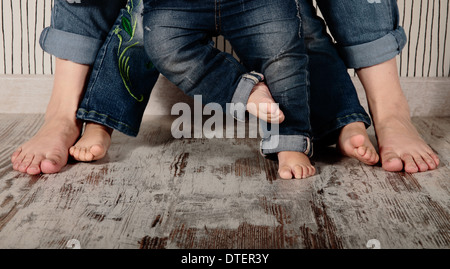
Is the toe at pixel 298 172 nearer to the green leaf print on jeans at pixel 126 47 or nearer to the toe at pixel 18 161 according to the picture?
the green leaf print on jeans at pixel 126 47

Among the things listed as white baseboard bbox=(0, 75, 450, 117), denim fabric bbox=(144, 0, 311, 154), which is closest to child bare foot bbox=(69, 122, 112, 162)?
denim fabric bbox=(144, 0, 311, 154)

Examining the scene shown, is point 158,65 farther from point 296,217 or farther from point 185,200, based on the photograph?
point 296,217

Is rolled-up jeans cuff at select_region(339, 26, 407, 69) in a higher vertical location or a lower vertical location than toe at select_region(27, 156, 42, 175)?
higher

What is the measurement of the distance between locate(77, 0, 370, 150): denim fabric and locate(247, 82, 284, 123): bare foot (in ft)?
0.71

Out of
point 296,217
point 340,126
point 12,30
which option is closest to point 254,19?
point 340,126

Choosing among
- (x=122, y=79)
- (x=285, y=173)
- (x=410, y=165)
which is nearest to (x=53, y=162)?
(x=122, y=79)

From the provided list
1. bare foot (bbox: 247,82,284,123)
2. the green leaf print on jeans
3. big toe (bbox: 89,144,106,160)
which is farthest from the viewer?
the green leaf print on jeans

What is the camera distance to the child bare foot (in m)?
1.16

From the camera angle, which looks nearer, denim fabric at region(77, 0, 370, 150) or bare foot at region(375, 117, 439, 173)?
bare foot at region(375, 117, 439, 173)

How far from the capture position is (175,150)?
1.29m

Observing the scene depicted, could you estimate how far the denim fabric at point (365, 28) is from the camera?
1.22 metres

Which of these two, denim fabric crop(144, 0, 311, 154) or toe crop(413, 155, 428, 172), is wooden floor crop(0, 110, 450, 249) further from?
denim fabric crop(144, 0, 311, 154)

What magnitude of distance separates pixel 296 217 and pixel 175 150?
1.52 ft

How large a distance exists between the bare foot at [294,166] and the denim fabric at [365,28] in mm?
303
